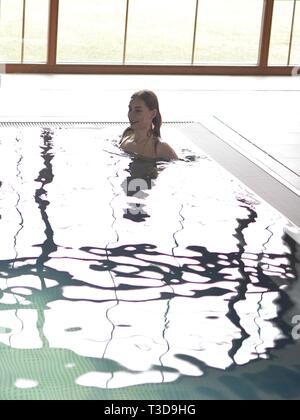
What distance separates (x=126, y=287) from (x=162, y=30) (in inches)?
296

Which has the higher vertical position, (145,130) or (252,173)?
(145,130)

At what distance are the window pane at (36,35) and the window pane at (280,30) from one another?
113 inches

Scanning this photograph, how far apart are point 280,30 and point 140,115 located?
524 cm

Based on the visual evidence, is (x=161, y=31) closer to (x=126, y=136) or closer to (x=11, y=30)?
(x=11, y=30)

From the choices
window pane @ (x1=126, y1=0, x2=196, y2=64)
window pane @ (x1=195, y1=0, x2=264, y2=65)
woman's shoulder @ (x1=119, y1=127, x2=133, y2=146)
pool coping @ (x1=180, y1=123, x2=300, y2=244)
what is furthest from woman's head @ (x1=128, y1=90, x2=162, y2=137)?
window pane @ (x1=195, y1=0, x2=264, y2=65)

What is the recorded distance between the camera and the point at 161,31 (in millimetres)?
12242

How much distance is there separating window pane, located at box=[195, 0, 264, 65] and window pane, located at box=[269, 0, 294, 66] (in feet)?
0.62

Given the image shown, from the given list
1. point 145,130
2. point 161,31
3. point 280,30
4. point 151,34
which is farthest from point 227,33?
point 145,130

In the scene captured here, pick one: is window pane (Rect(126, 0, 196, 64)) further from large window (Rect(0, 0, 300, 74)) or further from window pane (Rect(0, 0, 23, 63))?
window pane (Rect(0, 0, 23, 63))

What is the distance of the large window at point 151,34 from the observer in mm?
11438
